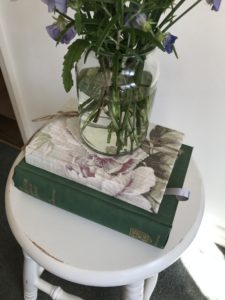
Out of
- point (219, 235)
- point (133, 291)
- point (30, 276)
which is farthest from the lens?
point (219, 235)

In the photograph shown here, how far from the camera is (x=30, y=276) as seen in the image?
78 cm

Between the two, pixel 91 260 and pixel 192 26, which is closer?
pixel 91 260

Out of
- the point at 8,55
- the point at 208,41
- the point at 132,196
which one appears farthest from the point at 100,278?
the point at 8,55

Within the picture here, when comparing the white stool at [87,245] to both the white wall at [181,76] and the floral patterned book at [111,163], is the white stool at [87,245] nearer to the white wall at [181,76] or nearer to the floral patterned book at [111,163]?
the floral patterned book at [111,163]

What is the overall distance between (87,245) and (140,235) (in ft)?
0.28

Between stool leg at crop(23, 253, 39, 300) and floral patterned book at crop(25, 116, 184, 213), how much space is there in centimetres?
25

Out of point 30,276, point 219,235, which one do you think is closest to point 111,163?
point 30,276

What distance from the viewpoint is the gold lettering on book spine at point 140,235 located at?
0.51 m

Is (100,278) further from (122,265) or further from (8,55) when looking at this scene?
(8,55)

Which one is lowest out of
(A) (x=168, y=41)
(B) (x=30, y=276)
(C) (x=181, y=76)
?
(B) (x=30, y=276)

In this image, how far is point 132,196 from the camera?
20.2 inches

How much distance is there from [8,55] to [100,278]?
27.2 inches

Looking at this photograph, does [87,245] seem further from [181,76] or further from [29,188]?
[181,76]

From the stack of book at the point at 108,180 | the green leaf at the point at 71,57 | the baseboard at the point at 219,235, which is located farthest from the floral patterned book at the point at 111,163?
the baseboard at the point at 219,235
